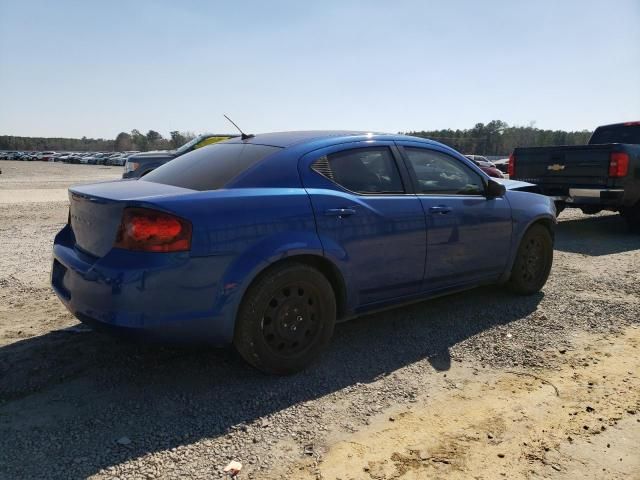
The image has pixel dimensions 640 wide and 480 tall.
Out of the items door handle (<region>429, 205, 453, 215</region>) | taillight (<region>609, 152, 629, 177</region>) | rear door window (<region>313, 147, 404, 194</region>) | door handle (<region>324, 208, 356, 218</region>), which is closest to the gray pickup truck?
taillight (<region>609, 152, 629, 177</region>)

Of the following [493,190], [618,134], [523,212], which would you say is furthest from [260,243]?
[618,134]

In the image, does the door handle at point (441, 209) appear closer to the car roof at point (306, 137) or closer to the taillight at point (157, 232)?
the car roof at point (306, 137)

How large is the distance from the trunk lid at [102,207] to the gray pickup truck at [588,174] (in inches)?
283

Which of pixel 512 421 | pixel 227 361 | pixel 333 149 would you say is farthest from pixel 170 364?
pixel 512 421

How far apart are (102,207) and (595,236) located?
857cm

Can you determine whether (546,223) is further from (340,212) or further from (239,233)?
(239,233)

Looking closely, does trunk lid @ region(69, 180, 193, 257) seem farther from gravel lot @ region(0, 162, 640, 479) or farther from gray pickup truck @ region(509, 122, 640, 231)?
gray pickup truck @ region(509, 122, 640, 231)

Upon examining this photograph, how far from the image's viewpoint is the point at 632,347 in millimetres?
3963

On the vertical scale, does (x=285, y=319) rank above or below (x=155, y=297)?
below

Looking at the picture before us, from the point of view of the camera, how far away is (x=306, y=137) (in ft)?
12.5

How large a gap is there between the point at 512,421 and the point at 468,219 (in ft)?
6.11

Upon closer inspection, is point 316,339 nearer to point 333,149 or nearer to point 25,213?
point 333,149

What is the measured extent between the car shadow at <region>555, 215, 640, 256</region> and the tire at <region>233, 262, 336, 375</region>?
5517 mm

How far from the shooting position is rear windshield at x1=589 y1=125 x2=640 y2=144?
10.3 metres
